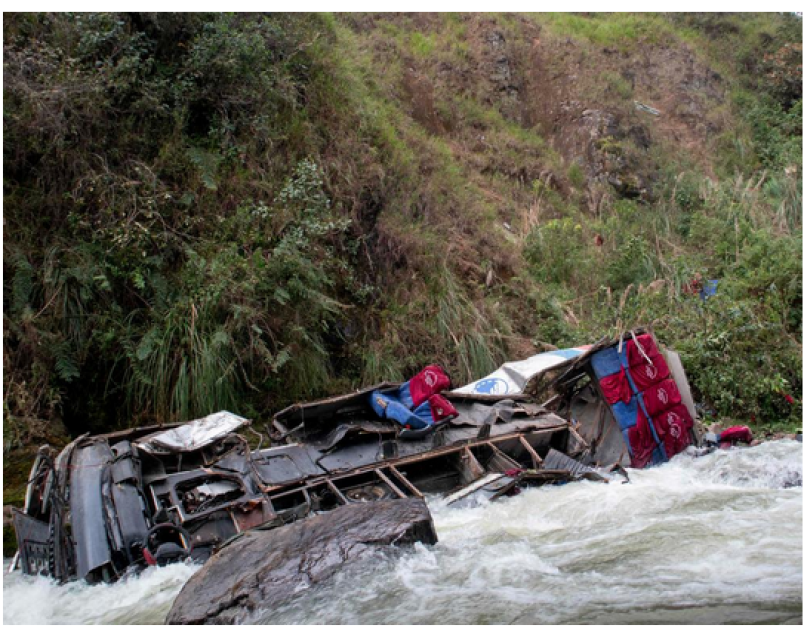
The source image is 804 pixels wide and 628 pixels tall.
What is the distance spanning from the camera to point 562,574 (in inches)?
171

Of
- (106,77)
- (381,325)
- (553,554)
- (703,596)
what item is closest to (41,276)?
(106,77)

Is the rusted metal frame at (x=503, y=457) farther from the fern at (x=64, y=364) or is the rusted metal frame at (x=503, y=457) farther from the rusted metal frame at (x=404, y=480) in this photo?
the fern at (x=64, y=364)

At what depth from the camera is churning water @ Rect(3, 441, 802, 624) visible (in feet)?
12.6

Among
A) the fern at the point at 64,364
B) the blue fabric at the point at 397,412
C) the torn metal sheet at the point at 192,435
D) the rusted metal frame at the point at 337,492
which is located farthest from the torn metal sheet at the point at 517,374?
the fern at the point at 64,364

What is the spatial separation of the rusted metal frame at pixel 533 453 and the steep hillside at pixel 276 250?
270cm

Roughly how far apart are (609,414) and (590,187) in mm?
11171

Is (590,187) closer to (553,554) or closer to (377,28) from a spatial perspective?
(377,28)

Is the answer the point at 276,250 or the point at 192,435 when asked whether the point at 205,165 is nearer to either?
the point at 276,250

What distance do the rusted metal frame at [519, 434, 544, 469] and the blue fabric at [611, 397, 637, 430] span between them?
969 mm

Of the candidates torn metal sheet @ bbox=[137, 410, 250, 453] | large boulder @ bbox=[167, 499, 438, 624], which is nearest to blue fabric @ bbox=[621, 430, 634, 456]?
large boulder @ bbox=[167, 499, 438, 624]

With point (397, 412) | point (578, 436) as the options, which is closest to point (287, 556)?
point (397, 412)

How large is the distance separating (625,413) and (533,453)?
3.91 feet

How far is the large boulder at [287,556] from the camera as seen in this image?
403 cm

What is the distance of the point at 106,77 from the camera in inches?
332
